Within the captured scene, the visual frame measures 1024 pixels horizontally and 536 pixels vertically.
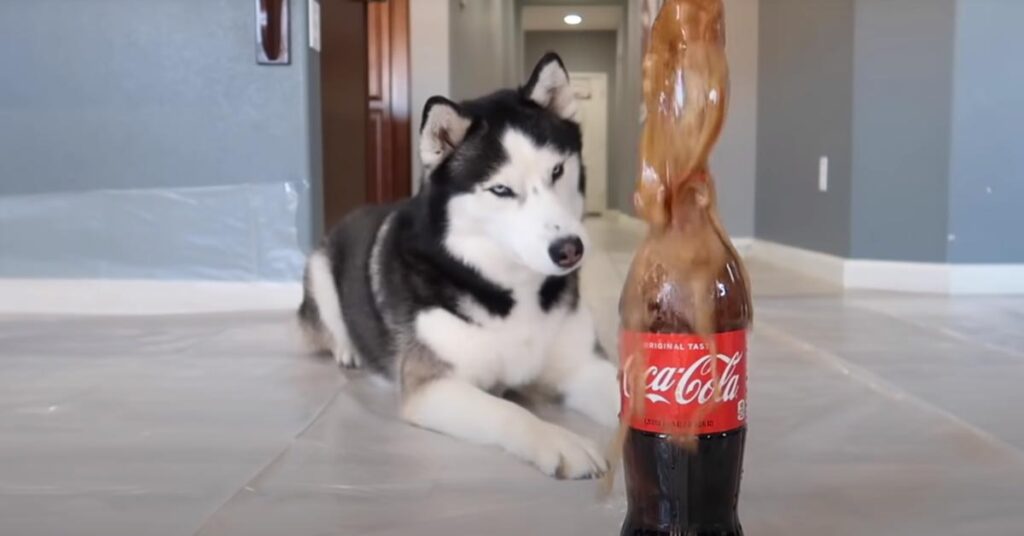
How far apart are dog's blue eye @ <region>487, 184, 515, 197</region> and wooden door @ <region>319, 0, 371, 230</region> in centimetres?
170

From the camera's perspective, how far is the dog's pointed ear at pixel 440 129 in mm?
1294

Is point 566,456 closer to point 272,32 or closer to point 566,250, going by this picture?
point 566,250

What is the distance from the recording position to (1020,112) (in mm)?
2875

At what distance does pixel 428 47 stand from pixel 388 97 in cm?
32

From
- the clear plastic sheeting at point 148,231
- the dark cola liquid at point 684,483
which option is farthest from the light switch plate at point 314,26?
the dark cola liquid at point 684,483

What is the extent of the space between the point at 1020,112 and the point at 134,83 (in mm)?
2732

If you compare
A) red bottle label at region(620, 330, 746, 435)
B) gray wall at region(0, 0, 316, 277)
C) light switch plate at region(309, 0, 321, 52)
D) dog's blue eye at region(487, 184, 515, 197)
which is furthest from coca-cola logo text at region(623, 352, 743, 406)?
light switch plate at region(309, 0, 321, 52)

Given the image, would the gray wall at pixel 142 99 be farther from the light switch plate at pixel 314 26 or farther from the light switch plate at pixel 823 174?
the light switch plate at pixel 823 174

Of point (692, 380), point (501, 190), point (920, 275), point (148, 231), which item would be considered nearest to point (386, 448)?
point (501, 190)

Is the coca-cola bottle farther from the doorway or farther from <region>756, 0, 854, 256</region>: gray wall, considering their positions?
<region>756, 0, 854, 256</region>: gray wall

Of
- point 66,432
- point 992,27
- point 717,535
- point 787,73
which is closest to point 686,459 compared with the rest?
point 717,535

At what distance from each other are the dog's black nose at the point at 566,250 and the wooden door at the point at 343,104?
71.6 inches

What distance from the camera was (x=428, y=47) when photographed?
448 cm

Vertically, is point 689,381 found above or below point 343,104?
below
